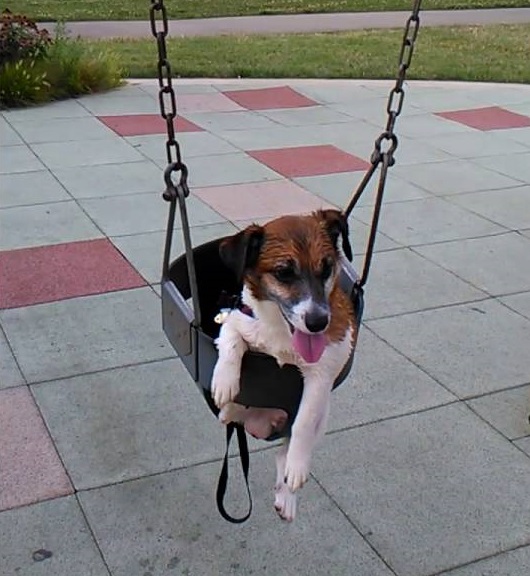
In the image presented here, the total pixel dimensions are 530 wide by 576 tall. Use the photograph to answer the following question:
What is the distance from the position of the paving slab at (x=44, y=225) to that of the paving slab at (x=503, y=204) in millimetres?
2714

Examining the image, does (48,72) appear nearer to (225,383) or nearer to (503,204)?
(503,204)

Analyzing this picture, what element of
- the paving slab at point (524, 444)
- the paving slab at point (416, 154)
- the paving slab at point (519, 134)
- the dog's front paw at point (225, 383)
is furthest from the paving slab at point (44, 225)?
the paving slab at point (519, 134)

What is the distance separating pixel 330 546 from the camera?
10.8 ft

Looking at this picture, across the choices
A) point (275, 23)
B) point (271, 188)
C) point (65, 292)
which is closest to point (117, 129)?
point (271, 188)

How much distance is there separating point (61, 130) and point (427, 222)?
13.0 feet

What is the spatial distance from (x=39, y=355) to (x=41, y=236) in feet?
5.87

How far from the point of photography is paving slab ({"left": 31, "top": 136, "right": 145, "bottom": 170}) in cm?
796

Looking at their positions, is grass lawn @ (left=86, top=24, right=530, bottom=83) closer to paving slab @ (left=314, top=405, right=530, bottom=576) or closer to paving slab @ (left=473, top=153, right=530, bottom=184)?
paving slab @ (left=473, top=153, right=530, bottom=184)

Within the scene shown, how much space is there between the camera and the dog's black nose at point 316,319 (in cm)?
224

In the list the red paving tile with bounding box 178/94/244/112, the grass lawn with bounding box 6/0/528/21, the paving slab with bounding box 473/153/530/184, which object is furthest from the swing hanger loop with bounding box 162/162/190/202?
the grass lawn with bounding box 6/0/528/21

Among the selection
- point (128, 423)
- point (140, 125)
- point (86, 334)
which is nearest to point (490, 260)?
point (86, 334)

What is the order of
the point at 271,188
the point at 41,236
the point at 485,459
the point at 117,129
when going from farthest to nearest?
the point at 117,129, the point at 271,188, the point at 41,236, the point at 485,459

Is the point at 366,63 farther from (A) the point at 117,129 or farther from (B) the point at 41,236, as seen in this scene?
(B) the point at 41,236

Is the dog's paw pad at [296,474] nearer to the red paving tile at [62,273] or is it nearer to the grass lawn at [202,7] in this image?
the red paving tile at [62,273]
